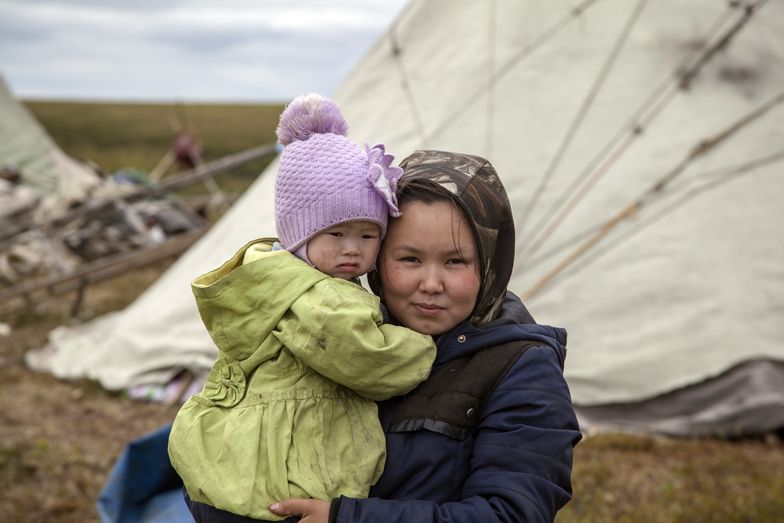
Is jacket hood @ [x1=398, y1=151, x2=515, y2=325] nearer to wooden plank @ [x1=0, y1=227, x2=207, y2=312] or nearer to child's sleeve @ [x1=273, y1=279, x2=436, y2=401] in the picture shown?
child's sleeve @ [x1=273, y1=279, x2=436, y2=401]

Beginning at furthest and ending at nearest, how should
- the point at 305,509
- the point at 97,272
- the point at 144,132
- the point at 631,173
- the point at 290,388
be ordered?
the point at 144,132 < the point at 97,272 < the point at 631,173 < the point at 290,388 < the point at 305,509

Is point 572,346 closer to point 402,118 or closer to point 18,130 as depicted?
point 402,118

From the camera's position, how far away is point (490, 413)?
5.53 ft

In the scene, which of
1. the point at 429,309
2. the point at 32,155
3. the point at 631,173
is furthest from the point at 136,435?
the point at 32,155

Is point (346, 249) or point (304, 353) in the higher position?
point (346, 249)

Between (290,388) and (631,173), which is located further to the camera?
(631,173)

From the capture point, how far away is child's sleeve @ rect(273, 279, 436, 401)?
5.36ft

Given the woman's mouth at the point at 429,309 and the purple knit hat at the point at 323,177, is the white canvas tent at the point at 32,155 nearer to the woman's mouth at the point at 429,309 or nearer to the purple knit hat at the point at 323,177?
the purple knit hat at the point at 323,177

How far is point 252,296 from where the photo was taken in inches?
68.7

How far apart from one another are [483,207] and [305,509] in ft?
2.35

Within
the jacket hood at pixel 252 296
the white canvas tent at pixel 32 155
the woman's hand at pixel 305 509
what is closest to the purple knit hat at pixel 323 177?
A: the jacket hood at pixel 252 296

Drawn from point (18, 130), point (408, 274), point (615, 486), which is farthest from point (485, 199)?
point (18, 130)

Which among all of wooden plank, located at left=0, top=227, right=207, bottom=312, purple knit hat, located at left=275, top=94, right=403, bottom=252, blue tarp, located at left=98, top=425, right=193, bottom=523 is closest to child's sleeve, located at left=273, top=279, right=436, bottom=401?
purple knit hat, located at left=275, top=94, right=403, bottom=252

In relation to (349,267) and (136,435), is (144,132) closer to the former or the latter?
(136,435)
